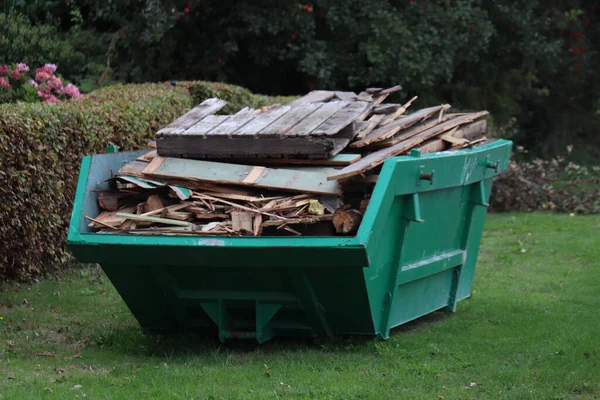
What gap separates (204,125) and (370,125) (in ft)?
3.72

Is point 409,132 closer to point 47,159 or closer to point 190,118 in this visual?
point 190,118

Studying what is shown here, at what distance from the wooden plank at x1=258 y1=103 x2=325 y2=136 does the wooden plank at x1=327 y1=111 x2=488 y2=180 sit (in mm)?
561

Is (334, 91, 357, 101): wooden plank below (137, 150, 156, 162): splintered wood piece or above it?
above

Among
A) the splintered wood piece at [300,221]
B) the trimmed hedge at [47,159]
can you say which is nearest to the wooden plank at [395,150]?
the splintered wood piece at [300,221]

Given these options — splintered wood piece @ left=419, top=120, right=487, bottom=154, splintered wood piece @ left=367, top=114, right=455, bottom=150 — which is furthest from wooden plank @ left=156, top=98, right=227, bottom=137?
splintered wood piece @ left=419, top=120, right=487, bottom=154

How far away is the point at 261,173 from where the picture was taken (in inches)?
231

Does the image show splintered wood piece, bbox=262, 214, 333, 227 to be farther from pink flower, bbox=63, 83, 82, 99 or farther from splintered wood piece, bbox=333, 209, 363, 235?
pink flower, bbox=63, 83, 82, 99

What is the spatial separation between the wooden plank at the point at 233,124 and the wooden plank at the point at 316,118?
0.42 meters

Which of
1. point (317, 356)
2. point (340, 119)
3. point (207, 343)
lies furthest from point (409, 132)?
point (207, 343)

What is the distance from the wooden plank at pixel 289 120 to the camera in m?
5.98

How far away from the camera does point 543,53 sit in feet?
56.1

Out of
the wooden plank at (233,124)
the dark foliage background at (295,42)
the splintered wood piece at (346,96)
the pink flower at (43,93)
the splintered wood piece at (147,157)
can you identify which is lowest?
the dark foliage background at (295,42)

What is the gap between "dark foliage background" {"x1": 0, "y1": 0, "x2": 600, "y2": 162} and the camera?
13.8 metres

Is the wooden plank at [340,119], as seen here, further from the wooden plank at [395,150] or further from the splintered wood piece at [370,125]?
the wooden plank at [395,150]
